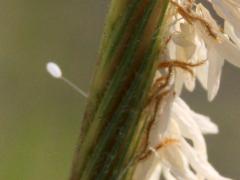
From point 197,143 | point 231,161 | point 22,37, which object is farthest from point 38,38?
point 197,143

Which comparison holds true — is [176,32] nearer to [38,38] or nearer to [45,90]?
[45,90]

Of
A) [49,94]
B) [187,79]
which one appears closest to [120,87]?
[187,79]

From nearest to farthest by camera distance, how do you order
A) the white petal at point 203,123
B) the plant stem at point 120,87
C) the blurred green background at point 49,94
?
the plant stem at point 120,87
the white petal at point 203,123
the blurred green background at point 49,94

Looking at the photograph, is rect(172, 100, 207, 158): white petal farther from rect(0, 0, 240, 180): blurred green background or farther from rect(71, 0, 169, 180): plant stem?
rect(0, 0, 240, 180): blurred green background

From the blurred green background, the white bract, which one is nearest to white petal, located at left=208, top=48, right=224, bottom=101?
the white bract

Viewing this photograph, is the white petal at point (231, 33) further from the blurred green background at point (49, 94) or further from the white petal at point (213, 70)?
the blurred green background at point (49, 94)

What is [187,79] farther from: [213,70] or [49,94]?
[49,94]

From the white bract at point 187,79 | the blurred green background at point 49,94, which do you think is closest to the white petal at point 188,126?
the white bract at point 187,79
